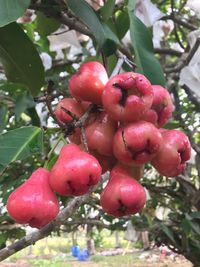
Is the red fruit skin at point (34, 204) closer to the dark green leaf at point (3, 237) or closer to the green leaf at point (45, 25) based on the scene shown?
the green leaf at point (45, 25)

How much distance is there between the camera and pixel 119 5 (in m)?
1.20

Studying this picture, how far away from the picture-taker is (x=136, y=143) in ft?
1.88

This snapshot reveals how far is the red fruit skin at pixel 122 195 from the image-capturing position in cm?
58

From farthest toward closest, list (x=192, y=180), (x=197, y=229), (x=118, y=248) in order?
1. (x=118, y=248)
2. (x=192, y=180)
3. (x=197, y=229)

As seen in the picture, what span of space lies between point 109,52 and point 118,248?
39.7 feet

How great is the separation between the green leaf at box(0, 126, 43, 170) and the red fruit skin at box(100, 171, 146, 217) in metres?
0.15

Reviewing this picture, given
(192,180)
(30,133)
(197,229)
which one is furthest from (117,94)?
(192,180)

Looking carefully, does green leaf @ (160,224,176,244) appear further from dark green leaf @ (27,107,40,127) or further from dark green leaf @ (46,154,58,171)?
dark green leaf @ (46,154,58,171)

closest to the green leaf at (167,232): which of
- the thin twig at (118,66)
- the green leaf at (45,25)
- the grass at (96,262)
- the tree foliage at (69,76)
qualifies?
the tree foliage at (69,76)

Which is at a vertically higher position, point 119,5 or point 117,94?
point 117,94

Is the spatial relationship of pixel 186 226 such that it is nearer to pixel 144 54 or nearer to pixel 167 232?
pixel 167 232

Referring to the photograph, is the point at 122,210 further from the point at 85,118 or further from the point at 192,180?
the point at 192,180

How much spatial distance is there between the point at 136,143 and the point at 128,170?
2.3 inches

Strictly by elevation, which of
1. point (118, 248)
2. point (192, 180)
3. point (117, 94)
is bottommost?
point (118, 248)
